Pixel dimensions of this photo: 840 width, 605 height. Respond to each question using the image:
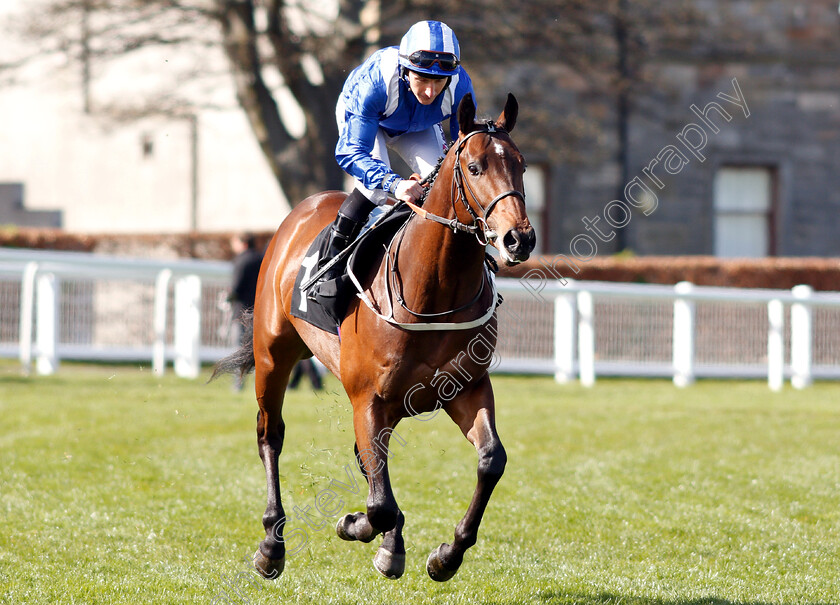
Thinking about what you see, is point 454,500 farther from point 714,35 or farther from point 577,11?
point 714,35

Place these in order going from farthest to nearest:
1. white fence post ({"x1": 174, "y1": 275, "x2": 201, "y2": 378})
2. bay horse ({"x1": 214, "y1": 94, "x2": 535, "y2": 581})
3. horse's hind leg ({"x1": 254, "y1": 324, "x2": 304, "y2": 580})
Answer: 1. white fence post ({"x1": 174, "y1": 275, "x2": 201, "y2": 378})
2. horse's hind leg ({"x1": 254, "y1": 324, "x2": 304, "y2": 580})
3. bay horse ({"x1": 214, "y1": 94, "x2": 535, "y2": 581})

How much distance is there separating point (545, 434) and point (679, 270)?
721cm

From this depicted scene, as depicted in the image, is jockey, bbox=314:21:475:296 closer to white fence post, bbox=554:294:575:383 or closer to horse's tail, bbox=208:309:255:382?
horse's tail, bbox=208:309:255:382

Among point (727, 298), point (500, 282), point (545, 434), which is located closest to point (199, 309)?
point (500, 282)

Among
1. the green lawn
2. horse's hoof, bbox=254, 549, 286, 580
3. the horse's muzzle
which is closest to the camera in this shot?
the horse's muzzle

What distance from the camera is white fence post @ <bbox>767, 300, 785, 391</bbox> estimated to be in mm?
12328

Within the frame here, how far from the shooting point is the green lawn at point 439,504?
425cm

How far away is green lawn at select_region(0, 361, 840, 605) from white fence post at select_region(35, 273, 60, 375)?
1.75 meters

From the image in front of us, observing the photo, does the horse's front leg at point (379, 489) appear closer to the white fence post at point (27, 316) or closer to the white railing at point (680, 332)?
the white railing at point (680, 332)

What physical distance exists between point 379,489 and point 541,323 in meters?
8.94

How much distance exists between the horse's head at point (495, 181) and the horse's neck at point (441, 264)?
6.8 inches

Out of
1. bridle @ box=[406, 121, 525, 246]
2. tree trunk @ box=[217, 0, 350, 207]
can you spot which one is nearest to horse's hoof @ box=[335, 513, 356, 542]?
bridle @ box=[406, 121, 525, 246]

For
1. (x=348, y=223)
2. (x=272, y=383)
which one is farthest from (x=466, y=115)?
(x=272, y=383)

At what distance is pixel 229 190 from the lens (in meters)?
17.4
